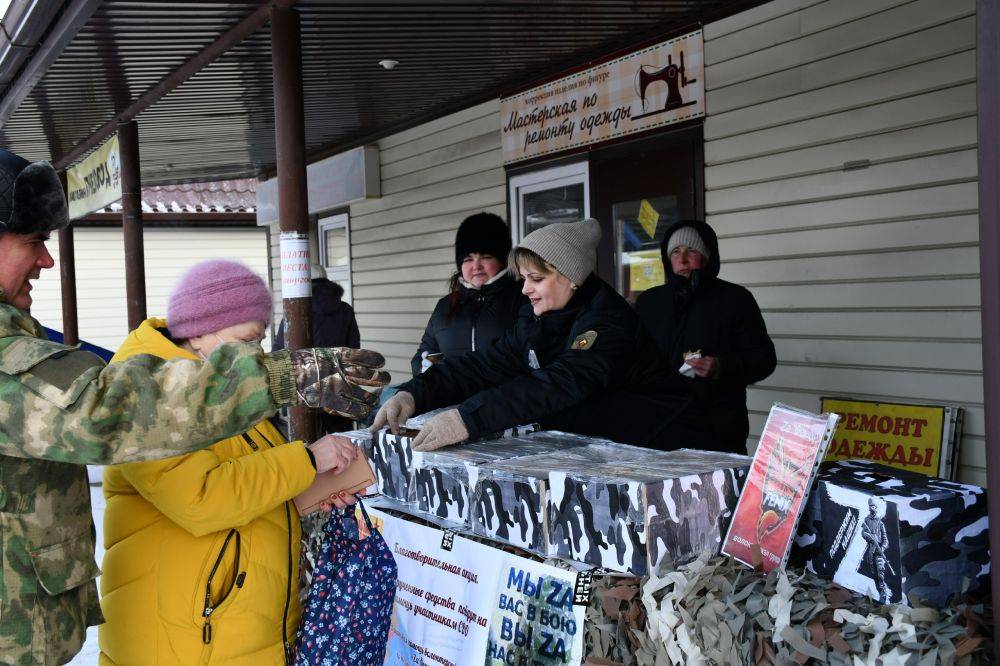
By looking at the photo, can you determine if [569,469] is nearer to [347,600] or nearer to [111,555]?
[347,600]

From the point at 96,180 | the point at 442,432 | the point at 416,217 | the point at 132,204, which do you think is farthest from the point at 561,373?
the point at 96,180

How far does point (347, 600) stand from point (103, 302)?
18.9 metres

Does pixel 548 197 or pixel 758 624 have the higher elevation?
pixel 548 197

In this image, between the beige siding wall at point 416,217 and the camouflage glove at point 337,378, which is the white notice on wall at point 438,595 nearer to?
the camouflage glove at point 337,378

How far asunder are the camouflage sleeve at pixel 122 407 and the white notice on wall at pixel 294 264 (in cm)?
320

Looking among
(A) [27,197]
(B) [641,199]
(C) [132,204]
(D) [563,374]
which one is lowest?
(D) [563,374]

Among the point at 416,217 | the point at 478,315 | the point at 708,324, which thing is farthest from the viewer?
the point at 416,217

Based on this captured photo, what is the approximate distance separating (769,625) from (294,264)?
335cm

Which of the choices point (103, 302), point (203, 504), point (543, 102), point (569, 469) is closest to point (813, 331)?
point (543, 102)

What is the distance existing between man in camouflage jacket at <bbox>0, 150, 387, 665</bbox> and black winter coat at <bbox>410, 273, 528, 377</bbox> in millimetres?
2903

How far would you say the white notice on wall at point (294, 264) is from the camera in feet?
14.9

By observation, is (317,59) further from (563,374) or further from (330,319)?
(563,374)

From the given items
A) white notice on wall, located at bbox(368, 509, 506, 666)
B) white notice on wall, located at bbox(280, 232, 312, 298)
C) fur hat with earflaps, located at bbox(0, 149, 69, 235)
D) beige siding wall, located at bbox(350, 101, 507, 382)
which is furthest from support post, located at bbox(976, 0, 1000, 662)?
beige siding wall, located at bbox(350, 101, 507, 382)

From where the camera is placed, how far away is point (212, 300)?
1923mm
